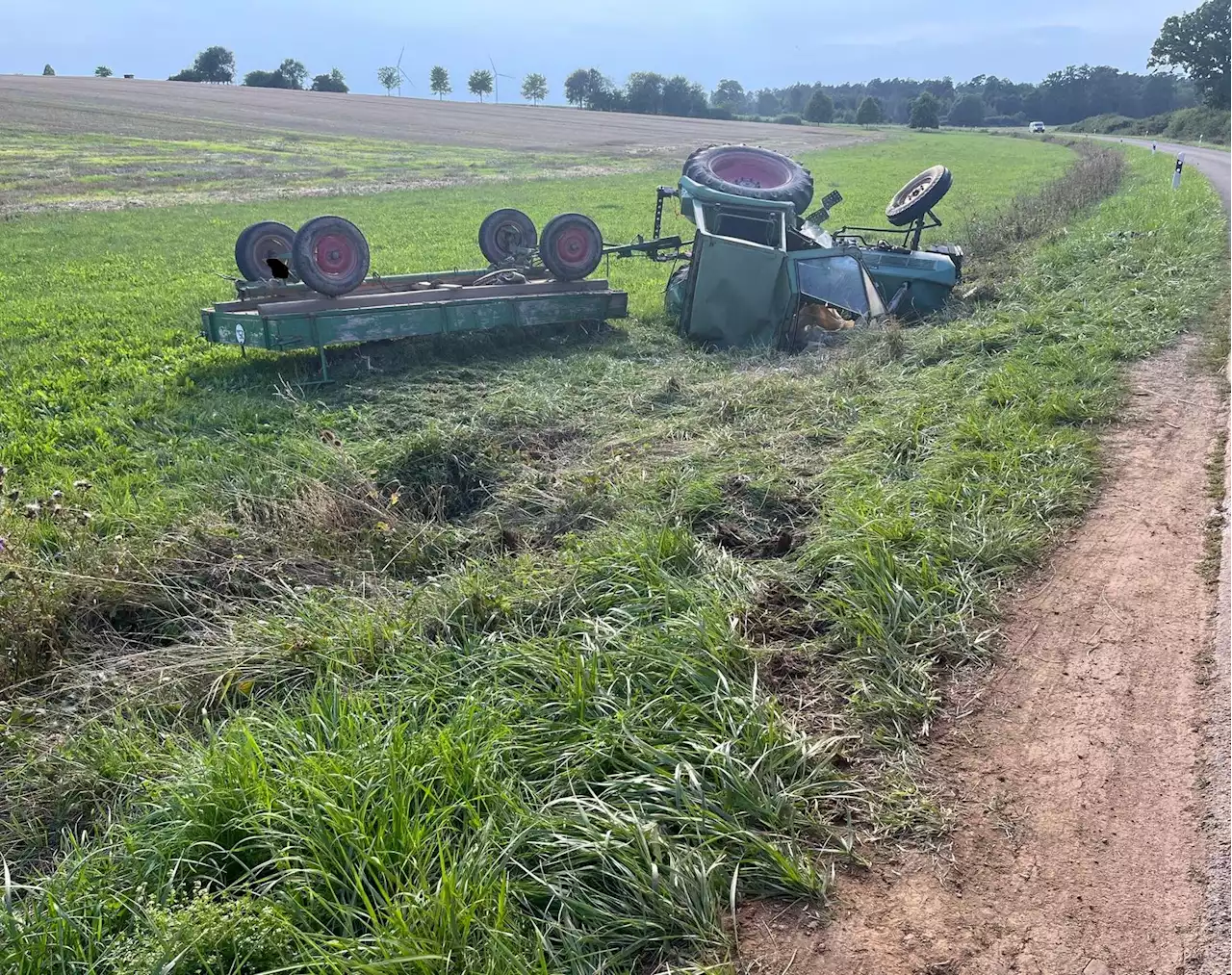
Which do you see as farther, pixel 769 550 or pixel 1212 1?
pixel 1212 1

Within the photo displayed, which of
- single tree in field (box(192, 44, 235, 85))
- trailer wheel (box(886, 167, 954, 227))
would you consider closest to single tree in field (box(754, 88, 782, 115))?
single tree in field (box(192, 44, 235, 85))

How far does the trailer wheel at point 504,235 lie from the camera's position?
10969mm

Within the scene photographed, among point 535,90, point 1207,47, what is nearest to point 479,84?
point 535,90

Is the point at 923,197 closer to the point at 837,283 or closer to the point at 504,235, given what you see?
the point at 837,283

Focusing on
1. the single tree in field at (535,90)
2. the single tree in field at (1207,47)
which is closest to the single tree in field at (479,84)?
the single tree in field at (535,90)

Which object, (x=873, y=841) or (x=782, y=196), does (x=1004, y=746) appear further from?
(x=782, y=196)

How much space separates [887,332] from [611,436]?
366cm

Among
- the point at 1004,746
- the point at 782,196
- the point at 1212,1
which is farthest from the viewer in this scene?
the point at 1212,1

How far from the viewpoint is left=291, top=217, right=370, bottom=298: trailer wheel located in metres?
8.17

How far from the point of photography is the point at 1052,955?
7.73 ft

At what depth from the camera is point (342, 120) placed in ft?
198

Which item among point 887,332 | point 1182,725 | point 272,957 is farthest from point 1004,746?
point 887,332

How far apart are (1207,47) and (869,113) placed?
103 ft

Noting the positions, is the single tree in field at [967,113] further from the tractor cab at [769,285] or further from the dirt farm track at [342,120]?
the tractor cab at [769,285]
